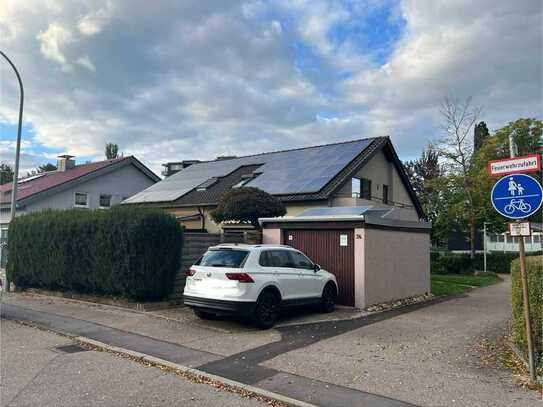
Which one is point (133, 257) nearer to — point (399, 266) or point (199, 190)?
point (399, 266)

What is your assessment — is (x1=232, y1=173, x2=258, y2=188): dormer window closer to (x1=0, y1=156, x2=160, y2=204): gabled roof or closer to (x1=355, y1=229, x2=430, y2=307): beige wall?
(x1=355, y1=229, x2=430, y2=307): beige wall

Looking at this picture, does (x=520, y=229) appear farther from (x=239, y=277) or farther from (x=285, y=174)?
(x=285, y=174)

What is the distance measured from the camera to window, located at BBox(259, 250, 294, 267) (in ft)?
31.9

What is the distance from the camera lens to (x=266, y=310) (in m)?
9.48

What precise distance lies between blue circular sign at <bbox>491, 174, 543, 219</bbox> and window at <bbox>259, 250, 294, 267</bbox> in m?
4.60

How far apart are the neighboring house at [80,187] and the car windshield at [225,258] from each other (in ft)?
58.3

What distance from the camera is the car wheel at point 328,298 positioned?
1135cm

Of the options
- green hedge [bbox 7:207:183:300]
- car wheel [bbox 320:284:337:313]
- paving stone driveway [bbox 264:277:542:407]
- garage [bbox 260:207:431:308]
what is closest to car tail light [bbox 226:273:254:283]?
paving stone driveway [bbox 264:277:542:407]

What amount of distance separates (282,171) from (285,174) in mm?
692

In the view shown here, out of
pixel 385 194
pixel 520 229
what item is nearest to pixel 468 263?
pixel 385 194

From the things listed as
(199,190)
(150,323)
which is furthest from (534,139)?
(150,323)

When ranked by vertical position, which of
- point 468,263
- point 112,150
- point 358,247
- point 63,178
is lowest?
point 468,263

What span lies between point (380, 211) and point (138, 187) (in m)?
23.4

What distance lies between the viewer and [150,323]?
1003 centimetres
